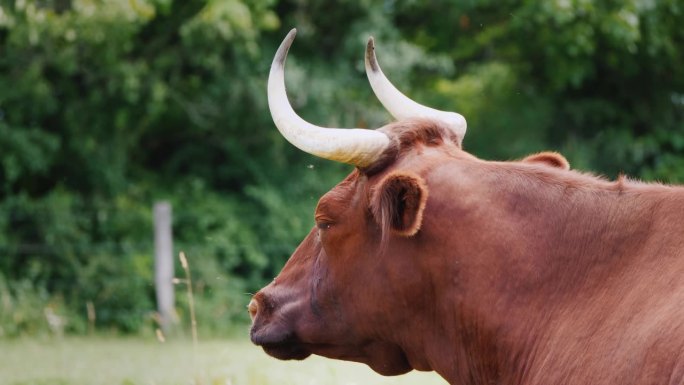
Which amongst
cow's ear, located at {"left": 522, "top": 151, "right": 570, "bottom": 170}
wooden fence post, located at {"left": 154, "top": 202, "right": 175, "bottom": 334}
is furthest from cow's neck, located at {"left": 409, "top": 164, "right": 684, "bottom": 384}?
wooden fence post, located at {"left": 154, "top": 202, "right": 175, "bottom": 334}

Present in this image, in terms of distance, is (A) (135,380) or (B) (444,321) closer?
(B) (444,321)

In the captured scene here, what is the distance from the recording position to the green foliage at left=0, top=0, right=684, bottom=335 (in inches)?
642

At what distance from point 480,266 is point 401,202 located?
0.34 m

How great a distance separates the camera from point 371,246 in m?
3.91

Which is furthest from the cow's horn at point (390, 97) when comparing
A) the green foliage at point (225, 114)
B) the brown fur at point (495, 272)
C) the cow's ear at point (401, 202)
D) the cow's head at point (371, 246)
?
the green foliage at point (225, 114)

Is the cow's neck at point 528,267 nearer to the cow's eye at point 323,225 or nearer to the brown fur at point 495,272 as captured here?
the brown fur at point 495,272

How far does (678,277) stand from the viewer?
3236 millimetres

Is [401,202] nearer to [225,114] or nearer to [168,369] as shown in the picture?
[168,369]

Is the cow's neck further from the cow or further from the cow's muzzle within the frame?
the cow's muzzle

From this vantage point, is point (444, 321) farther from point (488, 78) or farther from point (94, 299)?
point (488, 78)

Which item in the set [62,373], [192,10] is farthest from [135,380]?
Result: [192,10]

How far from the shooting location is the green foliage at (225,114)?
1630cm

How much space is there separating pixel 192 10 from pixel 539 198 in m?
14.3

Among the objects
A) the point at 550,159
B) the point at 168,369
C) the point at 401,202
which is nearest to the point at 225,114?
the point at 168,369
